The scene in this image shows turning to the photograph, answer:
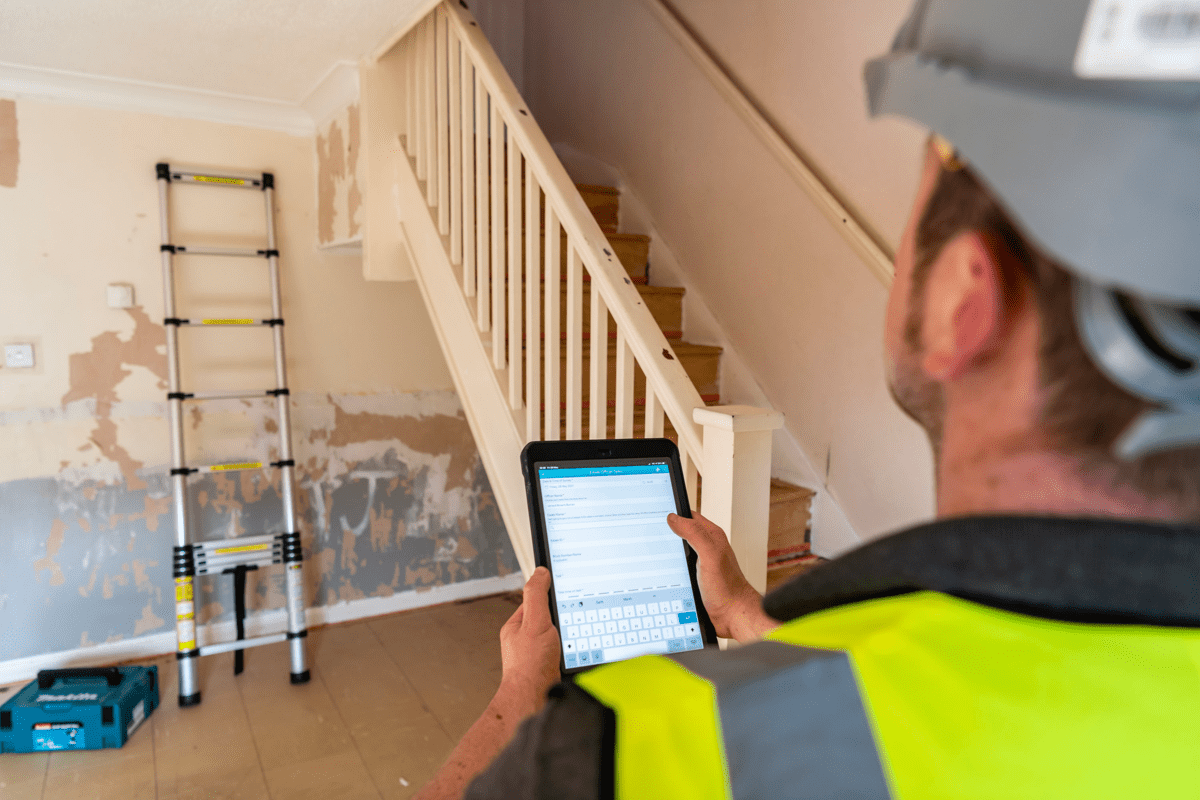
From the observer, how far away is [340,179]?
276cm

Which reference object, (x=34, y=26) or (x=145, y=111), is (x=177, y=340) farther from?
(x=34, y=26)

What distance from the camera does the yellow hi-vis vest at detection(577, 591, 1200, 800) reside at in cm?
32

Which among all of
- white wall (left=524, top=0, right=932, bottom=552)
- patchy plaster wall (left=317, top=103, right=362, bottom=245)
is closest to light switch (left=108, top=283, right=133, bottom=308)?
patchy plaster wall (left=317, top=103, right=362, bottom=245)

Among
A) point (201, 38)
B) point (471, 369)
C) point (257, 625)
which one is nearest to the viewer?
point (471, 369)

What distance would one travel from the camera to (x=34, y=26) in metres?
2.13

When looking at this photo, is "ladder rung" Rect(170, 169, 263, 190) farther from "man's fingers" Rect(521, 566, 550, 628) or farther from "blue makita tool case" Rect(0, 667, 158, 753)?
"man's fingers" Rect(521, 566, 550, 628)

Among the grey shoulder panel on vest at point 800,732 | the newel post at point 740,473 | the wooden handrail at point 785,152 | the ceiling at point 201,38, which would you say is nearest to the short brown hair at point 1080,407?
the grey shoulder panel on vest at point 800,732

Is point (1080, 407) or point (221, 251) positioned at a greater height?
point (221, 251)

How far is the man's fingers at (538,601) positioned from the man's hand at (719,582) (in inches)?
7.6

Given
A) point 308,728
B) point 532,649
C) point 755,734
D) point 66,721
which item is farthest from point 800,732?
point 66,721

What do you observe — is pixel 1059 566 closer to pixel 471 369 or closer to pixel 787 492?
pixel 471 369

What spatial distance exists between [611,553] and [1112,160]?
724 millimetres

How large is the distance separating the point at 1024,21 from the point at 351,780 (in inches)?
97.9

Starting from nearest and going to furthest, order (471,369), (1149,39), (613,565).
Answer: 1. (1149,39)
2. (613,565)
3. (471,369)
